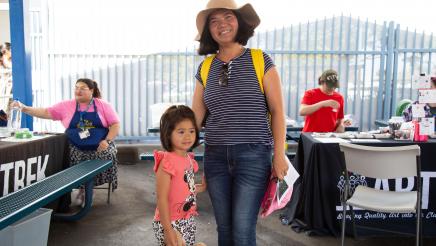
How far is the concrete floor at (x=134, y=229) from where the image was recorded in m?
3.03

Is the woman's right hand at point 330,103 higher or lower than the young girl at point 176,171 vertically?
higher

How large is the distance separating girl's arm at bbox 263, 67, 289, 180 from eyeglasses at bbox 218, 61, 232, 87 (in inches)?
6.2

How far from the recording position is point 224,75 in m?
1.78

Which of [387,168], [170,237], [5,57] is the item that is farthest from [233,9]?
[5,57]

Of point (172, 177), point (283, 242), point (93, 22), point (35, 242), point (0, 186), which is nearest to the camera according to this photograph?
point (172, 177)

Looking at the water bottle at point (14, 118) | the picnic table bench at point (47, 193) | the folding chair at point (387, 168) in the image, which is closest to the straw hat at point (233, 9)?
the folding chair at point (387, 168)

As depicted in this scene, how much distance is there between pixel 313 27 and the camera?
6250 mm

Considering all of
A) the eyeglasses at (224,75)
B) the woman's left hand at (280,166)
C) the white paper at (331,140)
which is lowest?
the white paper at (331,140)

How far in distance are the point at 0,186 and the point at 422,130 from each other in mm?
3003

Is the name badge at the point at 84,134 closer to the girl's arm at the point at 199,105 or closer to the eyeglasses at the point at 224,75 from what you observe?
the girl's arm at the point at 199,105

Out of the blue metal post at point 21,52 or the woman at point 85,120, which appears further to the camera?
the blue metal post at point 21,52

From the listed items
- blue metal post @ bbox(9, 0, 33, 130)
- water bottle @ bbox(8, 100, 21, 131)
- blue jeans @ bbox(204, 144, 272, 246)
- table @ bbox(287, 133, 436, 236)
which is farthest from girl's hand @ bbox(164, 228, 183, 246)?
blue metal post @ bbox(9, 0, 33, 130)

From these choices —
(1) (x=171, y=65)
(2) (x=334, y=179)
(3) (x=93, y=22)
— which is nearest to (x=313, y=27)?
(1) (x=171, y=65)

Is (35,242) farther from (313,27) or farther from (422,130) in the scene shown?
(313,27)
